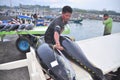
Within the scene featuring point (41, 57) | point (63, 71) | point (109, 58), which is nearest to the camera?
point (63, 71)

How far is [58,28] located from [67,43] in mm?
321

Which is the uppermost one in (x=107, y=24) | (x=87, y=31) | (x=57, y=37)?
(x=57, y=37)

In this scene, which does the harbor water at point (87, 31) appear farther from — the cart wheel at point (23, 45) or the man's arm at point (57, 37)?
the cart wheel at point (23, 45)

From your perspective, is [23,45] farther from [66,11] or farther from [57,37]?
[57,37]

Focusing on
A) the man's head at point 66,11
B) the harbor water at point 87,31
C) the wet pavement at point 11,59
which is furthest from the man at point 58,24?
the wet pavement at point 11,59

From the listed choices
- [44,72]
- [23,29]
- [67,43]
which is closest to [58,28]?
[67,43]

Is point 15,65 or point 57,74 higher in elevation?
point 57,74

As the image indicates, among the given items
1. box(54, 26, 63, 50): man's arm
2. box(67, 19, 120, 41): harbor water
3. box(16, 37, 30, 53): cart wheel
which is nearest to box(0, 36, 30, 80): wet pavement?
box(16, 37, 30, 53): cart wheel

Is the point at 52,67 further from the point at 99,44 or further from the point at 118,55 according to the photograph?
the point at 99,44

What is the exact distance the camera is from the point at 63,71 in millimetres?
2314

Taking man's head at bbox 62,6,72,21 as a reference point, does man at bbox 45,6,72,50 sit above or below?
below

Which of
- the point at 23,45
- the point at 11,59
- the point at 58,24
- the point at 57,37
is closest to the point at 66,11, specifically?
the point at 58,24

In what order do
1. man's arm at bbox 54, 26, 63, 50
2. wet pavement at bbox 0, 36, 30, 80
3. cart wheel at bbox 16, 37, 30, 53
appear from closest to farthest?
1. man's arm at bbox 54, 26, 63, 50
2. wet pavement at bbox 0, 36, 30, 80
3. cart wheel at bbox 16, 37, 30, 53

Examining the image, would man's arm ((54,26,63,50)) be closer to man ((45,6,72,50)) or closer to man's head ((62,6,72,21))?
man ((45,6,72,50))
